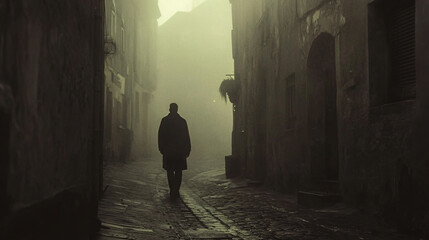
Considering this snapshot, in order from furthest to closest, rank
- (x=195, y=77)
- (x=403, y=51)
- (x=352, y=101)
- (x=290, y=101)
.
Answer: (x=195, y=77) → (x=290, y=101) → (x=352, y=101) → (x=403, y=51)

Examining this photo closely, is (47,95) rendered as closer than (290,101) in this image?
Yes

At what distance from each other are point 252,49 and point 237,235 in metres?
10.8

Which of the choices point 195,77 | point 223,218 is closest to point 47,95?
point 223,218

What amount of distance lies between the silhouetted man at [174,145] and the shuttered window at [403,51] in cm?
458

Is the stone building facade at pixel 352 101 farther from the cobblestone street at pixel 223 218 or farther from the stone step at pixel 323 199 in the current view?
the cobblestone street at pixel 223 218

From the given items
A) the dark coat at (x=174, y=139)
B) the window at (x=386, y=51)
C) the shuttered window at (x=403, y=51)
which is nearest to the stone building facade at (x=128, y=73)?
the dark coat at (x=174, y=139)

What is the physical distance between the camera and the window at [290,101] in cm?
1205

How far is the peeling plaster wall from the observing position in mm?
2758

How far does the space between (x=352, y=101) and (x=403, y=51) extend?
1.18 m

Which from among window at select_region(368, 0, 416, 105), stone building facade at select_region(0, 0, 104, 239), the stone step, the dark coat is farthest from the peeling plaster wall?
the dark coat

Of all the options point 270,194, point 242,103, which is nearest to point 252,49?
point 242,103

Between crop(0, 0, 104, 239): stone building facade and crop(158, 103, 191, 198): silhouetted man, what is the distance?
18.0 feet

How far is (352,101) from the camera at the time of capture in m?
8.21

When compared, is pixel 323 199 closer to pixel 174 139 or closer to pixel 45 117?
pixel 174 139
